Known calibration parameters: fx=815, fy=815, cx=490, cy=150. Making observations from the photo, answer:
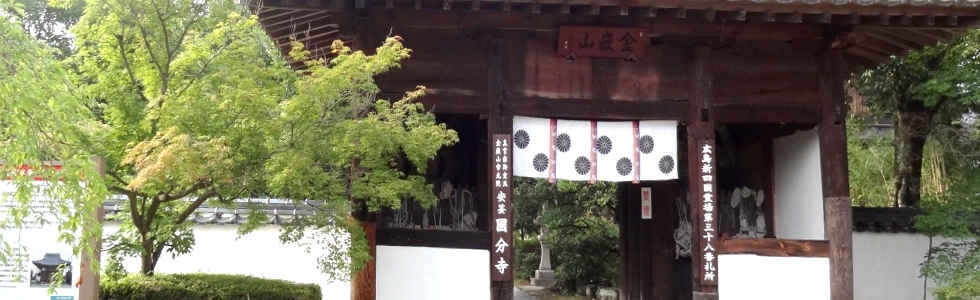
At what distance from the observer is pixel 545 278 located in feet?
70.9

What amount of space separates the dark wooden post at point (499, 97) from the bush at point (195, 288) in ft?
8.56

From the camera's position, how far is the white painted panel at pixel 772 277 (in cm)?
931

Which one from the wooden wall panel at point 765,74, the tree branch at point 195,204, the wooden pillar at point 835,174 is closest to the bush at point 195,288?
the tree branch at point 195,204

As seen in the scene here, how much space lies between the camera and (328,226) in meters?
7.84

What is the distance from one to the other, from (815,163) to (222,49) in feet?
23.3

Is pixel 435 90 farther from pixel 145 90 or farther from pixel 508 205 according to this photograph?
pixel 145 90

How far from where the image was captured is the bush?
8.88 metres

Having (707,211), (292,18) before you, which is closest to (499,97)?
(292,18)

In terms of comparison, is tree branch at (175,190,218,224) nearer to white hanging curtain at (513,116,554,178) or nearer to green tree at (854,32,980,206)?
white hanging curtain at (513,116,554,178)

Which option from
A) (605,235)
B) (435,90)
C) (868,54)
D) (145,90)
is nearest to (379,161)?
(435,90)

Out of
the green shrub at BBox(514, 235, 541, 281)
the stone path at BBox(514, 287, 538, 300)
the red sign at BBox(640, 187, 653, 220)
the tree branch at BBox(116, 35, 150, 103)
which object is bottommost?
the stone path at BBox(514, 287, 538, 300)

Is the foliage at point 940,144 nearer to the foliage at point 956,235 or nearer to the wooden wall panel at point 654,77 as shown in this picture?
the foliage at point 956,235

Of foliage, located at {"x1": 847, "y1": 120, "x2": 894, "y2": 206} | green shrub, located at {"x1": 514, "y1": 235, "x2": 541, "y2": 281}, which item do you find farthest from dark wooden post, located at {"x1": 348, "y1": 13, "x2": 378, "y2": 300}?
green shrub, located at {"x1": 514, "y1": 235, "x2": 541, "y2": 281}

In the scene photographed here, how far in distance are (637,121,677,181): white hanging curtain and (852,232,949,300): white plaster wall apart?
A: 4298 millimetres
